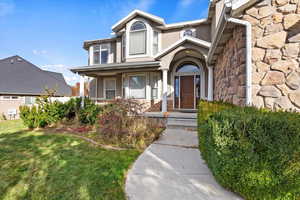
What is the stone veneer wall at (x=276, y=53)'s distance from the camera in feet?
9.77

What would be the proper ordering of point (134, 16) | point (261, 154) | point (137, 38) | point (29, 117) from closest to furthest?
point (261, 154) → point (29, 117) → point (134, 16) → point (137, 38)

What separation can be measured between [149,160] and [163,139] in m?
1.90

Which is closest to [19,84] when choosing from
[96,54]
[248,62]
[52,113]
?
[96,54]

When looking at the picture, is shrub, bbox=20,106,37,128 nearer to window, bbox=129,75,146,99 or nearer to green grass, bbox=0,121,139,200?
green grass, bbox=0,121,139,200

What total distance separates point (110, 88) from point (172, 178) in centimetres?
1062

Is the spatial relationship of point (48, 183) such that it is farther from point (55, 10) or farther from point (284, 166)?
point (55, 10)

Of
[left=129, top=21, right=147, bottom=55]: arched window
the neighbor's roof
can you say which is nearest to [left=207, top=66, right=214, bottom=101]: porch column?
[left=129, top=21, right=147, bottom=55]: arched window

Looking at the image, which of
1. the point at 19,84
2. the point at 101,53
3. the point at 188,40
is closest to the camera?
the point at 188,40

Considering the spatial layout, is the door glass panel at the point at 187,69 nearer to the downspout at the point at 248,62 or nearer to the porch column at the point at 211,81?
the porch column at the point at 211,81

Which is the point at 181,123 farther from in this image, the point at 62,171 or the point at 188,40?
the point at 62,171

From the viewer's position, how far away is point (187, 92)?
33.3ft

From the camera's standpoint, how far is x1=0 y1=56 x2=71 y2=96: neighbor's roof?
16.9 m

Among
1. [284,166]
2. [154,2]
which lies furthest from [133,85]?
[284,166]

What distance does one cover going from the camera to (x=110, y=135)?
5.55 m
